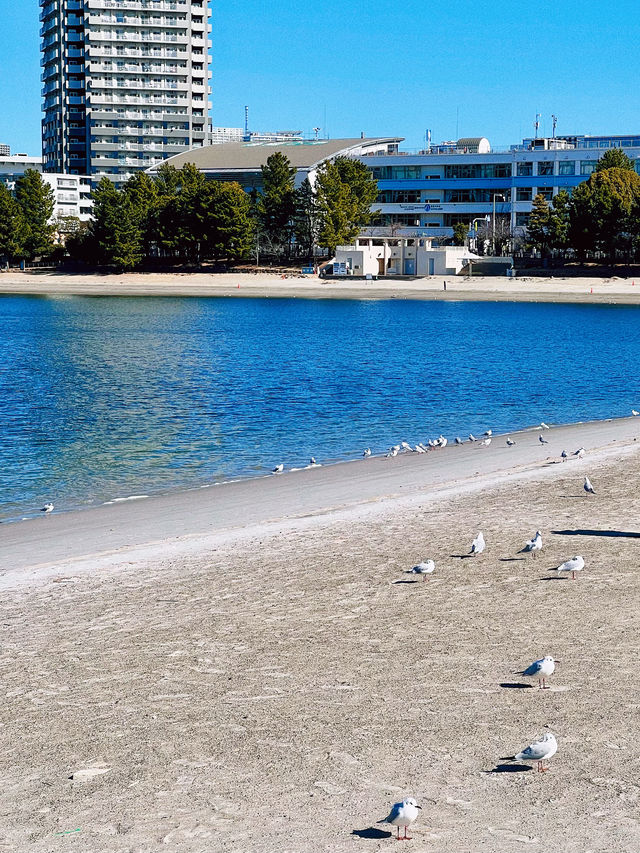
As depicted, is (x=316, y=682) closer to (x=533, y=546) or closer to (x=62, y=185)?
(x=533, y=546)

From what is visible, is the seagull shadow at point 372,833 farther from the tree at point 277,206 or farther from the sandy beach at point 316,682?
the tree at point 277,206

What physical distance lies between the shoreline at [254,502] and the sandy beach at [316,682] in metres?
0.13

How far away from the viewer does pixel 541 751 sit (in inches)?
299

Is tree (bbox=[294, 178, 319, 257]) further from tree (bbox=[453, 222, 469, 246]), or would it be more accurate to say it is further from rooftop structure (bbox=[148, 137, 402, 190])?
tree (bbox=[453, 222, 469, 246])

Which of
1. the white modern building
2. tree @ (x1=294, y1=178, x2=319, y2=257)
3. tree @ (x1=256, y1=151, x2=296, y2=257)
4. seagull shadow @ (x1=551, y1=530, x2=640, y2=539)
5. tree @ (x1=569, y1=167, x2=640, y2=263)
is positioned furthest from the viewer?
the white modern building

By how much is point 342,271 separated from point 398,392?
8032cm

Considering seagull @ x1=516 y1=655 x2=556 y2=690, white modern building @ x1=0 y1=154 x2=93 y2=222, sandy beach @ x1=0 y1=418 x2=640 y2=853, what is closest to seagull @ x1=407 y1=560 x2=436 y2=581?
sandy beach @ x1=0 y1=418 x2=640 y2=853

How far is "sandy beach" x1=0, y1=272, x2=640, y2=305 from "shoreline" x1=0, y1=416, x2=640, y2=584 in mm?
79042

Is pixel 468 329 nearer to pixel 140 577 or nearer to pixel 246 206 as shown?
pixel 246 206

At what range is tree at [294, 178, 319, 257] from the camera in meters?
124

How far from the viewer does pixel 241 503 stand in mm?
19078

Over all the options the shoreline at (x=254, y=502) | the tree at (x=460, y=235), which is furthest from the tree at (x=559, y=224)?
the shoreline at (x=254, y=502)

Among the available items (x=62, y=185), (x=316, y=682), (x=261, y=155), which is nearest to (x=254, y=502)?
(x=316, y=682)

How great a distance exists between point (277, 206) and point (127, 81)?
56.5 metres
